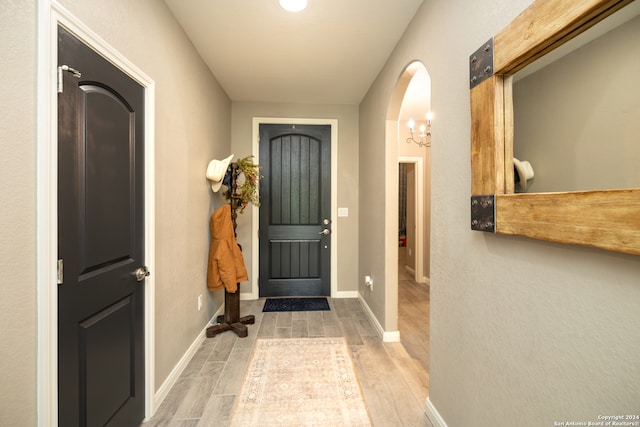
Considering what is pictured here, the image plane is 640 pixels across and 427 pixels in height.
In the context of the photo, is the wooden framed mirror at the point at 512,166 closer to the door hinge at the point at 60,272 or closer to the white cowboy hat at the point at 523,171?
the white cowboy hat at the point at 523,171

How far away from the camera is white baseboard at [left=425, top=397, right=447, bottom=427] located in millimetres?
1550

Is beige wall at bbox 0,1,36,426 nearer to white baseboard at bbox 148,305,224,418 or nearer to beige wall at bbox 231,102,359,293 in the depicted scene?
white baseboard at bbox 148,305,224,418

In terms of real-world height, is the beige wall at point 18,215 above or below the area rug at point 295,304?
above

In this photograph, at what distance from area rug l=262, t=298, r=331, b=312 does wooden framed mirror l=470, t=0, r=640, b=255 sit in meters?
2.56

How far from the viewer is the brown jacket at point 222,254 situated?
8.70ft

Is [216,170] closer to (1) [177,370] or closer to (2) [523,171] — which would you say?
(1) [177,370]

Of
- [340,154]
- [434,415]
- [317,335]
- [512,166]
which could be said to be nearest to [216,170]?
[340,154]

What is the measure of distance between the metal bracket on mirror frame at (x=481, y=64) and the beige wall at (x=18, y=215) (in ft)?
5.44

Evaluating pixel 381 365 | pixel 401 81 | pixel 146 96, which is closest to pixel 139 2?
pixel 146 96

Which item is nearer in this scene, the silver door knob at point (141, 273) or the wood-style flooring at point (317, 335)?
the silver door knob at point (141, 273)

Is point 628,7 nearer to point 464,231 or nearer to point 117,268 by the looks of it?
point 464,231

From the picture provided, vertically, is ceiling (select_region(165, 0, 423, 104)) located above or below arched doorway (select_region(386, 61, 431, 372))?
above

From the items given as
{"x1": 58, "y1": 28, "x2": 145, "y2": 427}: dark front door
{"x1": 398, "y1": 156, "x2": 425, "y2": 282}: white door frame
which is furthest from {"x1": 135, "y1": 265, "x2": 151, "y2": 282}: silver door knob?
{"x1": 398, "y1": 156, "x2": 425, "y2": 282}: white door frame

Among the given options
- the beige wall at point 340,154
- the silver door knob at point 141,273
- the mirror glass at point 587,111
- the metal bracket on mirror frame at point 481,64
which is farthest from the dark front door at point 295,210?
the mirror glass at point 587,111
